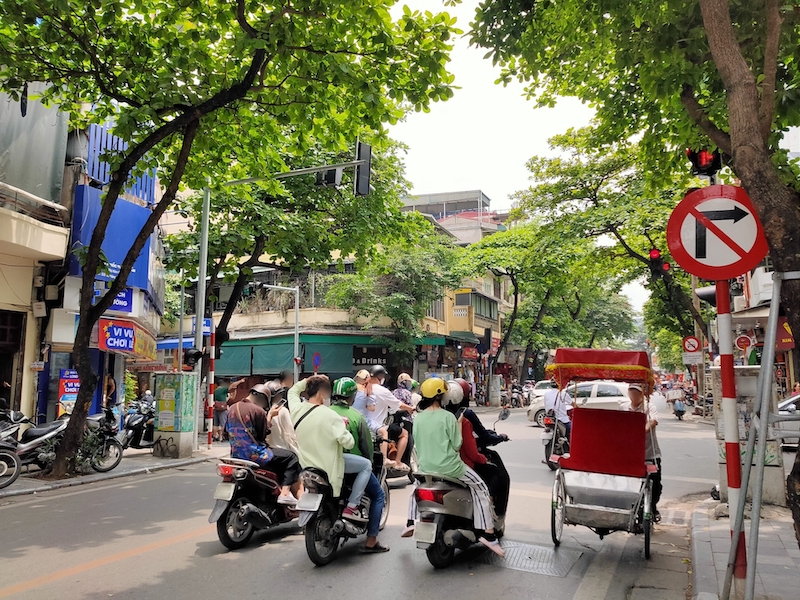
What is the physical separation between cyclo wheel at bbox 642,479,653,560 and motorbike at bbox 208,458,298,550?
11.4ft

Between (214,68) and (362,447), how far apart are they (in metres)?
6.71

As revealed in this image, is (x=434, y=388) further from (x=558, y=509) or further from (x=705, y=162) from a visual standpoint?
(x=705, y=162)

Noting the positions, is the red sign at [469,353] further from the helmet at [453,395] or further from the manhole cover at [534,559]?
the helmet at [453,395]

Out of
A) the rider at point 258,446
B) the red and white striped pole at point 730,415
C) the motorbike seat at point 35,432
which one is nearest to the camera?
the red and white striped pole at point 730,415

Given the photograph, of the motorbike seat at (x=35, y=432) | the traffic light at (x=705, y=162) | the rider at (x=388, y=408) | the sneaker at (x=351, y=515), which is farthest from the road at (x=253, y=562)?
the traffic light at (x=705, y=162)

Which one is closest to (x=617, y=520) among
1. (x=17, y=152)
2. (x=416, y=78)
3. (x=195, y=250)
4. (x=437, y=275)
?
(x=416, y=78)

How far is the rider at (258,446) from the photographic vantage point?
619cm

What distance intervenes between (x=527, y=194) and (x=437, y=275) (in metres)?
8.90

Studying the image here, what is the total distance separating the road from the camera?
4.80 m

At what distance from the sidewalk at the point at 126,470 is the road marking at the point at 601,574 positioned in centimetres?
794

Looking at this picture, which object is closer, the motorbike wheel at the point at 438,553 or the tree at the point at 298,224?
the motorbike wheel at the point at 438,553

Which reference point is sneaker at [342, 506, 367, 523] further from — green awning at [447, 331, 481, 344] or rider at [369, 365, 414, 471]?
green awning at [447, 331, 481, 344]

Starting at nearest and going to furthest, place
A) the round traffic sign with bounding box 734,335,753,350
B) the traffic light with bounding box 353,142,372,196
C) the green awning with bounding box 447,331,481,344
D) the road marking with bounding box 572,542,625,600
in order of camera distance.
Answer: the road marking with bounding box 572,542,625,600 < the traffic light with bounding box 353,142,372,196 < the round traffic sign with bounding box 734,335,753,350 < the green awning with bounding box 447,331,481,344

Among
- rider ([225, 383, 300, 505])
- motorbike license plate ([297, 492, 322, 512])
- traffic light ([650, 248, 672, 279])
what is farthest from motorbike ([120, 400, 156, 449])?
traffic light ([650, 248, 672, 279])
